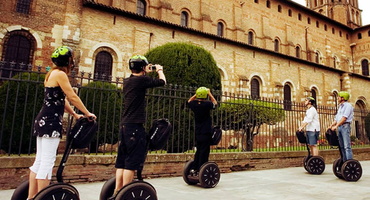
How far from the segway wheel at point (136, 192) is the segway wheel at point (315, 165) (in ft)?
16.2

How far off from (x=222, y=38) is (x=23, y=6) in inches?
447

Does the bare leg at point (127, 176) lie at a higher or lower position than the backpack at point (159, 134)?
lower

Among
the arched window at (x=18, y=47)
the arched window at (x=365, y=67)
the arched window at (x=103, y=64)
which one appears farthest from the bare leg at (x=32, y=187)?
the arched window at (x=365, y=67)

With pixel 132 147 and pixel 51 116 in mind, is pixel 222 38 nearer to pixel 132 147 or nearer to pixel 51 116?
pixel 132 147

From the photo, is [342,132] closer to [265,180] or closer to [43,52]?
[265,180]

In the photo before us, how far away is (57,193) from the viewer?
2367mm

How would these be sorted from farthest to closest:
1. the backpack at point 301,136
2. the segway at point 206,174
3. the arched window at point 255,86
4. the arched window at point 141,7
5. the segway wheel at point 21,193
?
1. the arched window at point 255,86
2. the arched window at point 141,7
3. the backpack at point 301,136
4. the segway at point 206,174
5. the segway wheel at point 21,193

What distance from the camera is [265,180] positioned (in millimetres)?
5387

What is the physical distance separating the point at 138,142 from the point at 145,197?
58cm

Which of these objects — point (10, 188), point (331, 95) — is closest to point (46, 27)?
point (10, 188)

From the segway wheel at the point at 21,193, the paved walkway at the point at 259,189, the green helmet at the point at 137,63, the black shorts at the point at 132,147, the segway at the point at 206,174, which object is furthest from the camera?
the segway at the point at 206,174

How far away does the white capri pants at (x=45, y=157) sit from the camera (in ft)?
8.05

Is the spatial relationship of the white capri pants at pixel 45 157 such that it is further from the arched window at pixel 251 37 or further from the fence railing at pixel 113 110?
the arched window at pixel 251 37

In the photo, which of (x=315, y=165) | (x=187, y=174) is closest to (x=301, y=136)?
(x=315, y=165)
